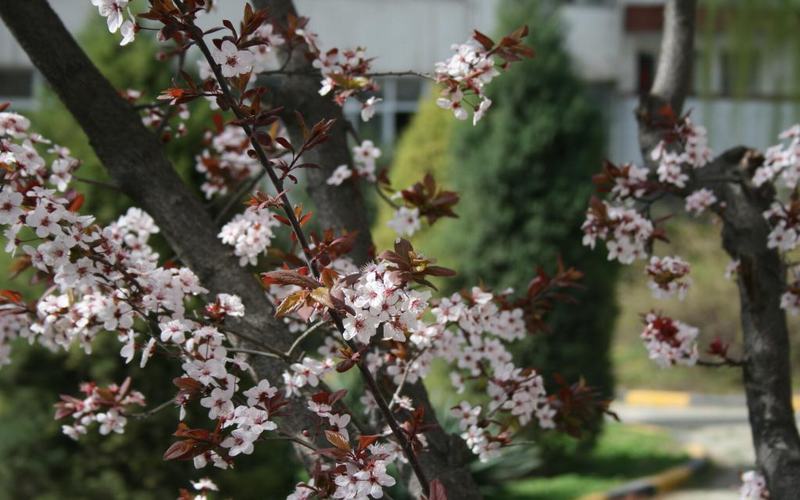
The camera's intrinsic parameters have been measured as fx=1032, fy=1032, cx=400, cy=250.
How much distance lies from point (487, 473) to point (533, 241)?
214 cm

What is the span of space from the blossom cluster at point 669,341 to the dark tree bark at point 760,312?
0.16m

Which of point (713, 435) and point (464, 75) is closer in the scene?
point (464, 75)

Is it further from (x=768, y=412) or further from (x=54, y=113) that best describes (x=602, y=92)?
(x=768, y=412)

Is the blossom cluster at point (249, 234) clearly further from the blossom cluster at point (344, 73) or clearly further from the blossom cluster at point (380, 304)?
the blossom cluster at point (380, 304)

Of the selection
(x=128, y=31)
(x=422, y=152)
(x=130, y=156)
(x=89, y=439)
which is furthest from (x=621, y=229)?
(x=422, y=152)

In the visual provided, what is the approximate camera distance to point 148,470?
562cm

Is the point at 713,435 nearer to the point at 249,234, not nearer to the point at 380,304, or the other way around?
the point at 249,234

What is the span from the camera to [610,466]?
904cm

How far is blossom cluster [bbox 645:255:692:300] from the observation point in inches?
107

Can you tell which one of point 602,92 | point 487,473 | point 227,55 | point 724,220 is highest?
point 602,92

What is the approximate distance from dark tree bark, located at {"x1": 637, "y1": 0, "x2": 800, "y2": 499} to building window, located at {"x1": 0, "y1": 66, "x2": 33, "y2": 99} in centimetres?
1385

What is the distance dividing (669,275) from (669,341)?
0.69 feet

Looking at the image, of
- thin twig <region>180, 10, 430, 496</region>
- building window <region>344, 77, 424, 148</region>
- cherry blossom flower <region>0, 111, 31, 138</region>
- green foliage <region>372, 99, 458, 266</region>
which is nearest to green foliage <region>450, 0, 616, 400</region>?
green foliage <region>372, 99, 458, 266</region>

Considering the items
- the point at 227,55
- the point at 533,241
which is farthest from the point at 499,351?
the point at 533,241
